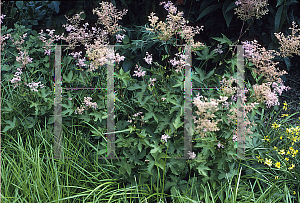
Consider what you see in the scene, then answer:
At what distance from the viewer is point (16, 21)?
3879 mm

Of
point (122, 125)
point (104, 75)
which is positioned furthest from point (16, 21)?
point (122, 125)

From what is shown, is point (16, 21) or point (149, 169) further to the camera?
point (16, 21)

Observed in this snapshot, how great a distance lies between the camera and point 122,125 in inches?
84.0

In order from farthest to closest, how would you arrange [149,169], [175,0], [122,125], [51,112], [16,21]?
[16,21]
[175,0]
[51,112]
[122,125]
[149,169]

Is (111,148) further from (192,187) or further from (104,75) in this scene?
(104,75)

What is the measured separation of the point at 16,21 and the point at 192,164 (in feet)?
11.0

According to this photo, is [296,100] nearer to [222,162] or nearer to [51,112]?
[222,162]

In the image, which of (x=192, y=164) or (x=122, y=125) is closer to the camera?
(x=192, y=164)

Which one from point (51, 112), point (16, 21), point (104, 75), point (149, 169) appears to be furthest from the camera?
point (16, 21)

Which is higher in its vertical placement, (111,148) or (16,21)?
(16,21)

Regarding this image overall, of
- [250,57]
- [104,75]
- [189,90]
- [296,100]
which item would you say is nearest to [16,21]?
[104,75]

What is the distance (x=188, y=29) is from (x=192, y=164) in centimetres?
99

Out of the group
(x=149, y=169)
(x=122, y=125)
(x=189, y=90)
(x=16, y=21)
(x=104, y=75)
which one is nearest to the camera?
(x=149, y=169)

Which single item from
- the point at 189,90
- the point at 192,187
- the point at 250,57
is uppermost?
the point at 250,57
